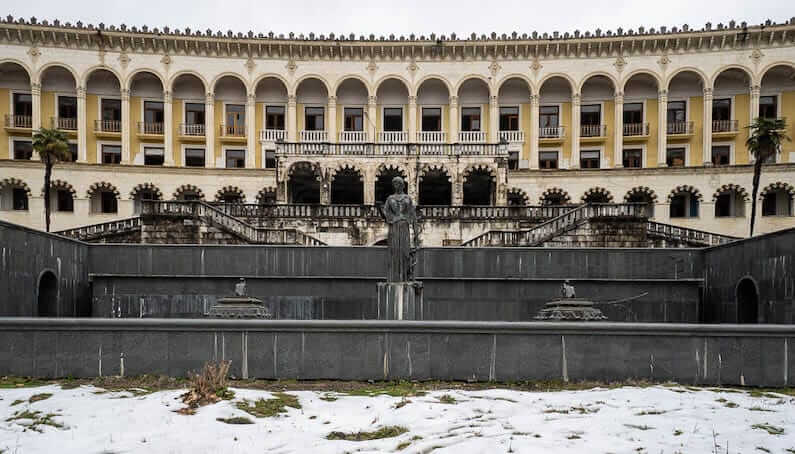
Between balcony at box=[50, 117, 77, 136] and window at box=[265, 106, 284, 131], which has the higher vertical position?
window at box=[265, 106, 284, 131]

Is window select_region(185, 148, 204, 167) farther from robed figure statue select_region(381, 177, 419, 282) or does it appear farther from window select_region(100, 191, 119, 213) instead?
robed figure statue select_region(381, 177, 419, 282)

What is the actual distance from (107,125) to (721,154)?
161ft

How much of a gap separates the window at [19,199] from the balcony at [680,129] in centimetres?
5021

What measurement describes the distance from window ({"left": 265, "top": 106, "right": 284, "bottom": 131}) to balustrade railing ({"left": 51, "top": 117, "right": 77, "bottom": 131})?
49.4 ft

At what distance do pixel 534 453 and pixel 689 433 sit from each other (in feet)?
7.11

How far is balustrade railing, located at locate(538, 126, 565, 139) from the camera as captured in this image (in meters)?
47.3

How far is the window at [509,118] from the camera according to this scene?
159 ft

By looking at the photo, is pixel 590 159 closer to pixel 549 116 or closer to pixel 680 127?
pixel 549 116

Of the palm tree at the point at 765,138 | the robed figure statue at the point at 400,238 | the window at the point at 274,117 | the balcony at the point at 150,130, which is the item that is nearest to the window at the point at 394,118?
the window at the point at 274,117

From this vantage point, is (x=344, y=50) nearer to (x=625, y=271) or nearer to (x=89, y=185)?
(x=89, y=185)

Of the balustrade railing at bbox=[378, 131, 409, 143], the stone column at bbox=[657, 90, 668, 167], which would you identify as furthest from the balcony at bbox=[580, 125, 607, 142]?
the balustrade railing at bbox=[378, 131, 409, 143]

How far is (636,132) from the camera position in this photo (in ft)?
153

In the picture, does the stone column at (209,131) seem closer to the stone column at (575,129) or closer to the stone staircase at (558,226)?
the stone staircase at (558,226)

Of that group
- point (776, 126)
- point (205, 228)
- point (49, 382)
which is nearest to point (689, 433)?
point (49, 382)
